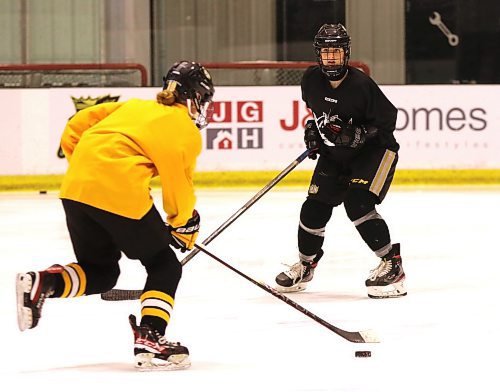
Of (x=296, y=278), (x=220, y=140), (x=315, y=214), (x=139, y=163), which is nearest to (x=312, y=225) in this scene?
(x=315, y=214)

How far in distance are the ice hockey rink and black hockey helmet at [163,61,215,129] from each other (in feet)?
2.00

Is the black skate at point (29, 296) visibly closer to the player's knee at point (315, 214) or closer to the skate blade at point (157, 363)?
the skate blade at point (157, 363)

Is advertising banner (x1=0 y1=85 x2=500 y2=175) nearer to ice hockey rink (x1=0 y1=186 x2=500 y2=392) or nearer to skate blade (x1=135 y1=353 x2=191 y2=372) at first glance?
ice hockey rink (x1=0 y1=186 x2=500 y2=392)

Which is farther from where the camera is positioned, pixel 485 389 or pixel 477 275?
pixel 477 275

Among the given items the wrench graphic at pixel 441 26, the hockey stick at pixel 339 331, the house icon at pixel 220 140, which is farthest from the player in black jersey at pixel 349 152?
the wrench graphic at pixel 441 26

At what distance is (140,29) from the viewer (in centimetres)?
916

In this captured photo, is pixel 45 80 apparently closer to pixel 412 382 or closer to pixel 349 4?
pixel 349 4

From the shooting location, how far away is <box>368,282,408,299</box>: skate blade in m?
4.26

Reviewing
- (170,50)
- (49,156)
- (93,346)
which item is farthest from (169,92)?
(170,50)

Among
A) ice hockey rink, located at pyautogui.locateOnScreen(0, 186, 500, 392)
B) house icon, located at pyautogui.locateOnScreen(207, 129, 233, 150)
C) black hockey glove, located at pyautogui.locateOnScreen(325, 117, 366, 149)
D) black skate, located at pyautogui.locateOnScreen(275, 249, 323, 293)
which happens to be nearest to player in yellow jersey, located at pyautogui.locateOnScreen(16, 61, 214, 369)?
ice hockey rink, located at pyautogui.locateOnScreen(0, 186, 500, 392)

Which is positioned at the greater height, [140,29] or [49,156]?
[140,29]

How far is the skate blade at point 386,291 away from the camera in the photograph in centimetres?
426

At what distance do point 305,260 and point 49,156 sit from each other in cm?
429

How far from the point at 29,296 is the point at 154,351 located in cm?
34
